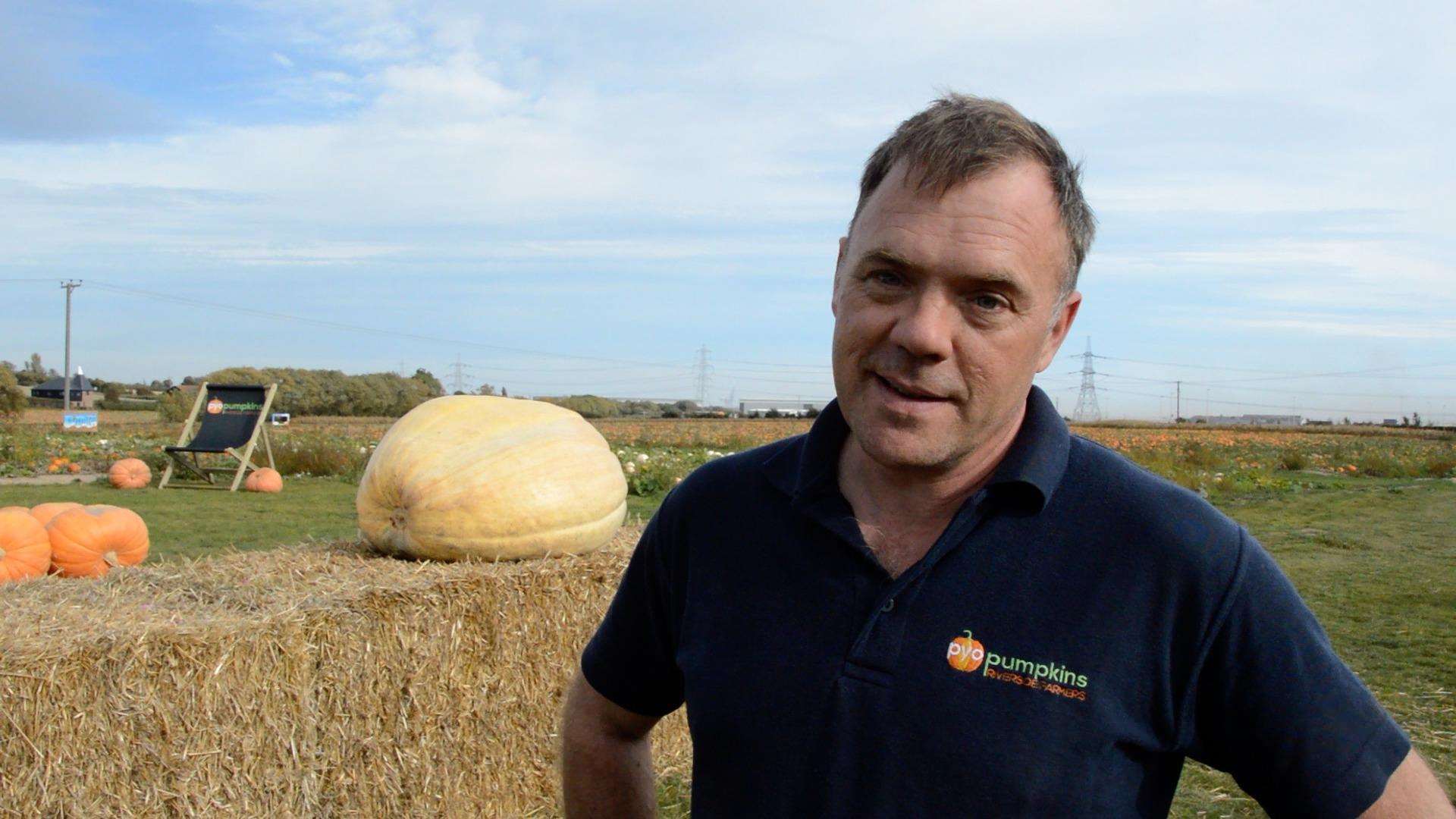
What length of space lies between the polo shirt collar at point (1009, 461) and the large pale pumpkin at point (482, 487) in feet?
8.21

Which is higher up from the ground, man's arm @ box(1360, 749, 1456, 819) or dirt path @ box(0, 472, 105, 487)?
man's arm @ box(1360, 749, 1456, 819)

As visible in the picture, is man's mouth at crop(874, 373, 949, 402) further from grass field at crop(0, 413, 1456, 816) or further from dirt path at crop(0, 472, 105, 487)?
dirt path at crop(0, 472, 105, 487)

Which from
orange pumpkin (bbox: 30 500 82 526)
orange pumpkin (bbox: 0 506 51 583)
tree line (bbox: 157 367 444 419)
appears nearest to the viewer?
orange pumpkin (bbox: 0 506 51 583)

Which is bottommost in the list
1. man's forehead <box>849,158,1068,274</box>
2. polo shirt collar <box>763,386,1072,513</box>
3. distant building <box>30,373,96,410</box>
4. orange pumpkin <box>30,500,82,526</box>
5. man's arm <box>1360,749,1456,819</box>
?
distant building <box>30,373,96,410</box>

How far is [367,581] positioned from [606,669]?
2208 mm

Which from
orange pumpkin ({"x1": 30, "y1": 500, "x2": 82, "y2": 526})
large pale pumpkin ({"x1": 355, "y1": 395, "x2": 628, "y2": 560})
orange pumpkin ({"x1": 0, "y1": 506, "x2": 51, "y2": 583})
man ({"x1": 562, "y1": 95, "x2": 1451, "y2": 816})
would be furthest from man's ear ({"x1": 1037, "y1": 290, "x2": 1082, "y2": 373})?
orange pumpkin ({"x1": 30, "y1": 500, "x2": 82, "y2": 526})

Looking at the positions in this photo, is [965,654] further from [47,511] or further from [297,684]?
[47,511]

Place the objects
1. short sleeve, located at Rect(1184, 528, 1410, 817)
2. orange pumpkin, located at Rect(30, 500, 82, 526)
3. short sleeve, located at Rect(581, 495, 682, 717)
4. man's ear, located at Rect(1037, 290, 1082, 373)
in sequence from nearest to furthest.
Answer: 1. short sleeve, located at Rect(1184, 528, 1410, 817)
2. man's ear, located at Rect(1037, 290, 1082, 373)
3. short sleeve, located at Rect(581, 495, 682, 717)
4. orange pumpkin, located at Rect(30, 500, 82, 526)

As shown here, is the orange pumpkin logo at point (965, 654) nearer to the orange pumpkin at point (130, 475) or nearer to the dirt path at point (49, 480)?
the orange pumpkin at point (130, 475)

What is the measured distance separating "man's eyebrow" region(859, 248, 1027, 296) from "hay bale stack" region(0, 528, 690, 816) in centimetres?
250

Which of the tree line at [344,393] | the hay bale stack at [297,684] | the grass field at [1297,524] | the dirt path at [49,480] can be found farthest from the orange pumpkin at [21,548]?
the tree line at [344,393]

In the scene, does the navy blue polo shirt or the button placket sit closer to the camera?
the navy blue polo shirt

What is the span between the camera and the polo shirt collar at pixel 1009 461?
1489 millimetres

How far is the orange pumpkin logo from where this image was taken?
1399 millimetres
